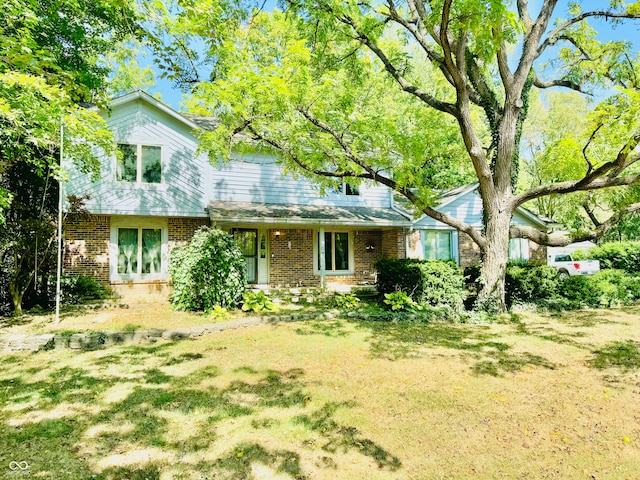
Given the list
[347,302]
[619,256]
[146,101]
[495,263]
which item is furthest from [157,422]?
[619,256]

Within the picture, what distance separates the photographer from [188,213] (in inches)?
513

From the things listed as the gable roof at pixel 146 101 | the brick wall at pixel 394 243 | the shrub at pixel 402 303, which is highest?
the gable roof at pixel 146 101

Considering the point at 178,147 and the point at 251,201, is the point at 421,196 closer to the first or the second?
the point at 251,201

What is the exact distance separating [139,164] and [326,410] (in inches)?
454

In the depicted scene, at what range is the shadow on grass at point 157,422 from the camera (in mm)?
3195

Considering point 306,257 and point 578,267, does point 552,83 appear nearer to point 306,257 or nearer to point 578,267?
point 306,257

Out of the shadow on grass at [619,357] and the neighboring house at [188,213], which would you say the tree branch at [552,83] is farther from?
the shadow on grass at [619,357]

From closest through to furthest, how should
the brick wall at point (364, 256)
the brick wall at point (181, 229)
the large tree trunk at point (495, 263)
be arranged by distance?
the large tree trunk at point (495, 263)
the brick wall at point (181, 229)
the brick wall at point (364, 256)

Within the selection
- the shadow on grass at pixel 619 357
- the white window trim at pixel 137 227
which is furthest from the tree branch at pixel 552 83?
the white window trim at pixel 137 227

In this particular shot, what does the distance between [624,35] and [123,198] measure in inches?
644

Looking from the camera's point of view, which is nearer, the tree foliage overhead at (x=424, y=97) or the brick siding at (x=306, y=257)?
the tree foliage overhead at (x=424, y=97)

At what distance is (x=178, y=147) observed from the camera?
43.5 feet

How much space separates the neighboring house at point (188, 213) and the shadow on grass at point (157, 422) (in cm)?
704

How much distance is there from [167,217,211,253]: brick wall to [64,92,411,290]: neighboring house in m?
0.03
